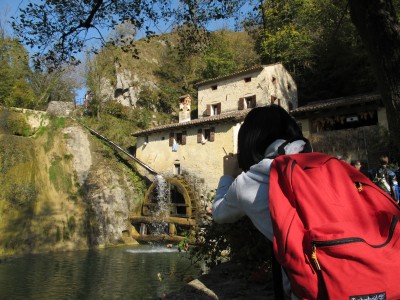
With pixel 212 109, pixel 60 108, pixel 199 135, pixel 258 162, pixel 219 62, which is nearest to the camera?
pixel 258 162

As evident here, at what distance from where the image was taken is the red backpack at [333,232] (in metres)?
1.19

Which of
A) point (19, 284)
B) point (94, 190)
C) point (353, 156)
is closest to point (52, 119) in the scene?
point (94, 190)

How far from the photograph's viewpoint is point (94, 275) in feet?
40.0

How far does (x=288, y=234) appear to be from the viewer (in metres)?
1.27

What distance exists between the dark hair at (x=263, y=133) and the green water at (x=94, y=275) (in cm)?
593

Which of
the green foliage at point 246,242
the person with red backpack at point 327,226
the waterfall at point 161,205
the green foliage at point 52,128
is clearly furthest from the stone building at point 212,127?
the person with red backpack at point 327,226

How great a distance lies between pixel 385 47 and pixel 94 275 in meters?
11.6

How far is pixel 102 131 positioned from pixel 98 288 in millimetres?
18548

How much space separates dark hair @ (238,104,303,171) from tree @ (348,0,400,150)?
1.91 m

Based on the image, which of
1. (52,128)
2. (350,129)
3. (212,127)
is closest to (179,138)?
(212,127)

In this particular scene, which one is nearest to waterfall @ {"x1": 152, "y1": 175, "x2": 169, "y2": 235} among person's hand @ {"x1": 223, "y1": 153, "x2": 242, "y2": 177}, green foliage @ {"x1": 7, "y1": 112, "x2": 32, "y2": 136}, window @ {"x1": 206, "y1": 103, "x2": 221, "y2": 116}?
window @ {"x1": 206, "y1": 103, "x2": 221, "y2": 116}

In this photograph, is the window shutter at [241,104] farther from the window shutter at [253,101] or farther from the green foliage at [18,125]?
the green foliage at [18,125]

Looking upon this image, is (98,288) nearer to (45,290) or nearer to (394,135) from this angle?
(45,290)

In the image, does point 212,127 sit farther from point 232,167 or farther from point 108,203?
point 232,167
